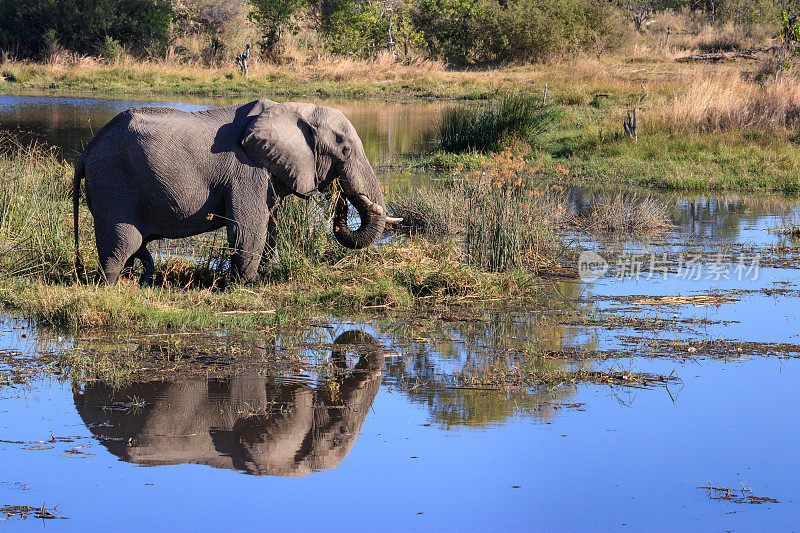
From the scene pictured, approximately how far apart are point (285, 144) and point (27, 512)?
4.44 meters

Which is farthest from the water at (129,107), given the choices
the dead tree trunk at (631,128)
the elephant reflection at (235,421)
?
the elephant reflection at (235,421)

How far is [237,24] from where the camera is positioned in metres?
45.9

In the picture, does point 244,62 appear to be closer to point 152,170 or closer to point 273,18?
point 273,18

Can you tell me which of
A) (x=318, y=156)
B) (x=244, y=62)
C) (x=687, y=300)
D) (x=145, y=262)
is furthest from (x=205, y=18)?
(x=687, y=300)

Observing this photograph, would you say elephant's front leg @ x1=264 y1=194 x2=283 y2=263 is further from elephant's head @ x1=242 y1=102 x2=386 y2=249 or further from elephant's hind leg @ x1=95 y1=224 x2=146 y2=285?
elephant's hind leg @ x1=95 y1=224 x2=146 y2=285

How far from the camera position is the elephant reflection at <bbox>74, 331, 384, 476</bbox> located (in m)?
5.29

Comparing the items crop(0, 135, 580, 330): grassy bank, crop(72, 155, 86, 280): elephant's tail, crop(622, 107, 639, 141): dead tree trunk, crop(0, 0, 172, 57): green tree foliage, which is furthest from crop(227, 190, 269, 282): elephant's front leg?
crop(0, 0, 172, 57): green tree foliage

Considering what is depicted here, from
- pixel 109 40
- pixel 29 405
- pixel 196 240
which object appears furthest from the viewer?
pixel 109 40

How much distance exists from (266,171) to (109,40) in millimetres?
32826

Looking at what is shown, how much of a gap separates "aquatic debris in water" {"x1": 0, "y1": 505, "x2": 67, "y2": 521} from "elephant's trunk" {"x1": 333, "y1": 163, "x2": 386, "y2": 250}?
468cm

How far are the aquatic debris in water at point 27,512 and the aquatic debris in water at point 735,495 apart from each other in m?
2.97

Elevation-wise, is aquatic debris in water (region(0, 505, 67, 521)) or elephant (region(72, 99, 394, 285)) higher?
elephant (region(72, 99, 394, 285))

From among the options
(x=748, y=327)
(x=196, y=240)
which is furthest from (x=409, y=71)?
(x=748, y=327)

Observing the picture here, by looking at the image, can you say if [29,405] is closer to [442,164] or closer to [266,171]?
[266,171]
